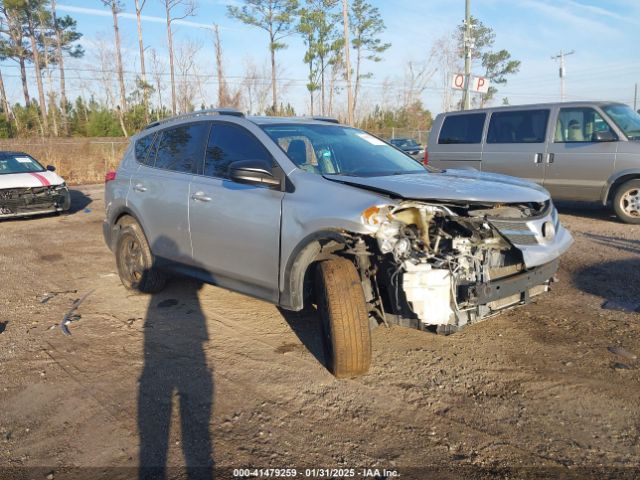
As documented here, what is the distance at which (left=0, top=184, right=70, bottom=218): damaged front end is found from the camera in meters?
10.0

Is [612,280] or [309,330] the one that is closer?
[309,330]

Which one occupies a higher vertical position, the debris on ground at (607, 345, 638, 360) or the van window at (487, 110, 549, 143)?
the van window at (487, 110, 549, 143)

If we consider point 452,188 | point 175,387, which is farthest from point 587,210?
point 175,387

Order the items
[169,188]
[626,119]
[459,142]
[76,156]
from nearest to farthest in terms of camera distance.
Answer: [169,188] < [626,119] < [459,142] < [76,156]

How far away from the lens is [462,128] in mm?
9844

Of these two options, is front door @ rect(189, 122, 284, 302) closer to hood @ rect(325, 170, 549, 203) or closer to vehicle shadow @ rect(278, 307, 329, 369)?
vehicle shadow @ rect(278, 307, 329, 369)

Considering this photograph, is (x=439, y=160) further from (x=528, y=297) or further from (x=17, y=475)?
(x=17, y=475)

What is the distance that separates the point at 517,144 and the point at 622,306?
16.7ft

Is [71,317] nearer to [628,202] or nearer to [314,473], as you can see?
[314,473]

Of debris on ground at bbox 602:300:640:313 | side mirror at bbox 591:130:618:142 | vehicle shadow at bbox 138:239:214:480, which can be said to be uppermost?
side mirror at bbox 591:130:618:142

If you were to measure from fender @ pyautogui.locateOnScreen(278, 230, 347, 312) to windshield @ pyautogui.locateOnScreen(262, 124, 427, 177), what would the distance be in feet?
2.00

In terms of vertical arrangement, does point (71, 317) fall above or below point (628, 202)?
below

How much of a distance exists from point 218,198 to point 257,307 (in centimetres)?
127

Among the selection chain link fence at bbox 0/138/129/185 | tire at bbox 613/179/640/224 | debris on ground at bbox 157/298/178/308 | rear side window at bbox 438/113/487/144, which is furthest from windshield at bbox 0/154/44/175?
tire at bbox 613/179/640/224
